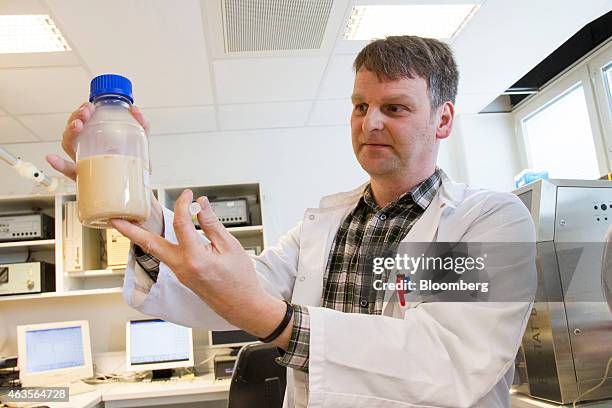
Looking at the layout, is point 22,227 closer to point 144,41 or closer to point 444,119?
point 144,41

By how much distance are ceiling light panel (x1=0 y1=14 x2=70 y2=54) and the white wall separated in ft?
8.91

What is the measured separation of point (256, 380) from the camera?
2.14 m

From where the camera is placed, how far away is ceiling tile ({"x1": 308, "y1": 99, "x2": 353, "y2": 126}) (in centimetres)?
328

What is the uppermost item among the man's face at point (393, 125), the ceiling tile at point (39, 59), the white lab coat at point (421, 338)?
the ceiling tile at point (39, 59)

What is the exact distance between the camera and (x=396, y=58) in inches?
39.5

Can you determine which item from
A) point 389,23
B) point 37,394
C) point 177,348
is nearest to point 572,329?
point 389,23

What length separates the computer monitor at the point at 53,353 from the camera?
112 inches

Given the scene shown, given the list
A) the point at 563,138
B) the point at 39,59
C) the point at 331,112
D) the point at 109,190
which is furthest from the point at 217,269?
the point at 563,138

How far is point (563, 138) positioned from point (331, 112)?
61.8 inches

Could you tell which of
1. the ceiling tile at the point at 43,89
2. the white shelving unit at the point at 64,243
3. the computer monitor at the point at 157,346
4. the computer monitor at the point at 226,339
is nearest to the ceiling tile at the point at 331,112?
the white shelving unit at the point at 64,243

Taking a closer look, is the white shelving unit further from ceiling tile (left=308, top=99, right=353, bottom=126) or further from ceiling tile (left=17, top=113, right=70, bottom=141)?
ceiling tile (left=308, top=99, right=353, bottom=126)

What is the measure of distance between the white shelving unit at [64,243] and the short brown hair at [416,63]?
212cm

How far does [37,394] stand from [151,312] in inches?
91.4

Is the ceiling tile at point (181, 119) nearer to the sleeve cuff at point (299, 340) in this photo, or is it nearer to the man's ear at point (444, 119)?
the man's ear at point (444, 119)
